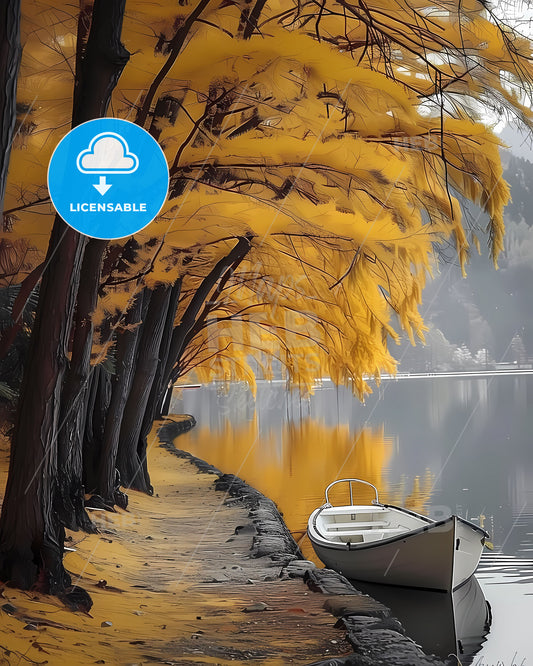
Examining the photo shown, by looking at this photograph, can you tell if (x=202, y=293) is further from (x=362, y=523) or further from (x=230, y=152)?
(x=230, y=152)

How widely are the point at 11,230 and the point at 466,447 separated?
69.8ft

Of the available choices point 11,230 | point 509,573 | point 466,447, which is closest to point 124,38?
point 11,230

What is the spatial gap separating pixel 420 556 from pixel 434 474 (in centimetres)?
1138

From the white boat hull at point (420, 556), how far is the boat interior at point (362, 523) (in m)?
0.66

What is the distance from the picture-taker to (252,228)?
9.10 metres

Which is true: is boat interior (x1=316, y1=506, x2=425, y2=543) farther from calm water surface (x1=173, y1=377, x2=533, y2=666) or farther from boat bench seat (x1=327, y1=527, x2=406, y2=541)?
calm water surface (x1=173, y1=377, x2=533, y2=666)

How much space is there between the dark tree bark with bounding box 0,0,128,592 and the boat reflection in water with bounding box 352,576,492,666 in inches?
151

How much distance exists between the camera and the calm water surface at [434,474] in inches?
340

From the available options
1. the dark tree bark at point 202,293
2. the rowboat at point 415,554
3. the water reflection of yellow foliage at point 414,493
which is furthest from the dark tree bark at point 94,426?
the water reflection of yellow foliage at point 414,493

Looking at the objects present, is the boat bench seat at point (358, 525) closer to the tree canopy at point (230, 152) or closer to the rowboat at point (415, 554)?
the rowboat at point (415, 554)

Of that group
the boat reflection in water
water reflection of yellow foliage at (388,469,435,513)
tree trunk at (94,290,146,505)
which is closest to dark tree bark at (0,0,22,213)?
the boat reflection in water

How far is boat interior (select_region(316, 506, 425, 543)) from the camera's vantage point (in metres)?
10.6

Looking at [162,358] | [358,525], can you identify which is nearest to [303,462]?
[162,358]

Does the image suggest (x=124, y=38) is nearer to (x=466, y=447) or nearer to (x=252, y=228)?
(x=252, y=228)
